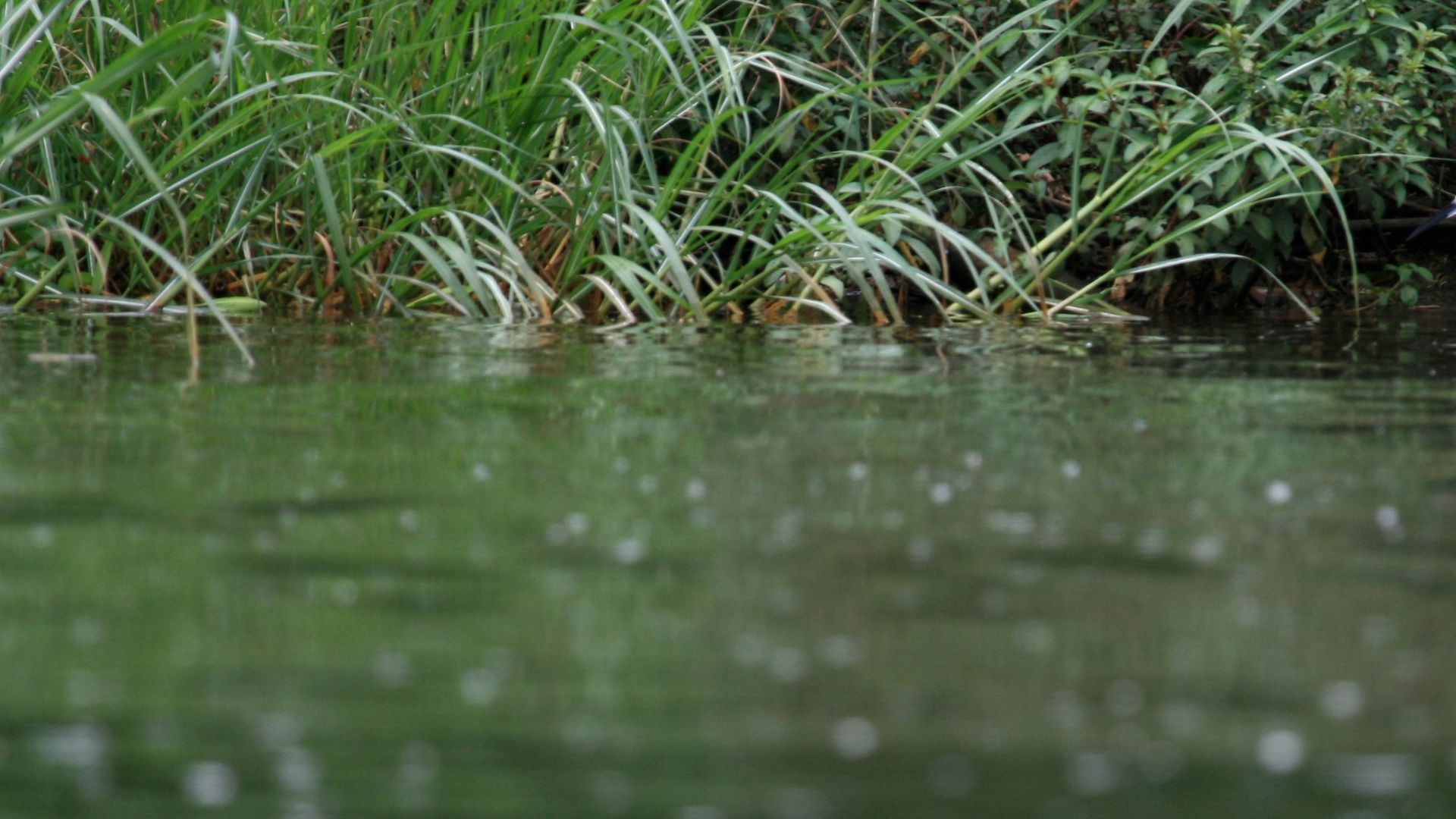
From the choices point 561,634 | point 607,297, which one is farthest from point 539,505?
point 607,297

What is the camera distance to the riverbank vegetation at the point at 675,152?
401 cm

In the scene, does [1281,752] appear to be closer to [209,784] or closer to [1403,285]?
[209,784]

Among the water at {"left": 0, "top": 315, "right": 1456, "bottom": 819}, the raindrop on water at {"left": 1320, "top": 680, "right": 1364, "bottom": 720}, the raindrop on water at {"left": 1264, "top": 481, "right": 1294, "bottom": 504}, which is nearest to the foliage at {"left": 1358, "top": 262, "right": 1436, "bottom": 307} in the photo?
the water at {"left": 0, "top": 315, "right": 1456, "bottom": 819}

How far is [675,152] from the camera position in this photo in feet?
15.2

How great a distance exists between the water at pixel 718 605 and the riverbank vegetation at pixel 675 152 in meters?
1.43

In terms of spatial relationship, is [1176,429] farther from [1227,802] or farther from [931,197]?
[931,197]

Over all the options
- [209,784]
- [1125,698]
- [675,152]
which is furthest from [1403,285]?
[209,784]

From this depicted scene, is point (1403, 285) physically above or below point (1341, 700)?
below

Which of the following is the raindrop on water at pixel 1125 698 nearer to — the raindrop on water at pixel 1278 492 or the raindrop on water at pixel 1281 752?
the raindrop on water at pixel 1281 752

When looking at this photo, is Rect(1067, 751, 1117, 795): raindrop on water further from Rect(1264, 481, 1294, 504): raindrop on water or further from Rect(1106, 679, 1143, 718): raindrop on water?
Rect(1264, 481, 1294, 504): raindrop on water

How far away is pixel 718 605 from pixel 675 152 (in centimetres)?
336

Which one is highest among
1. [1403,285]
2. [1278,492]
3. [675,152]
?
[675,152]

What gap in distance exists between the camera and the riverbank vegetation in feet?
13.1

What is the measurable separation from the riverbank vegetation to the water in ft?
4.70
